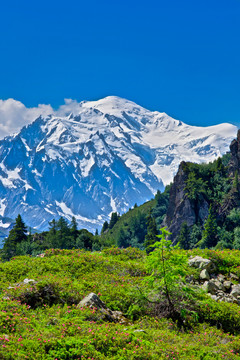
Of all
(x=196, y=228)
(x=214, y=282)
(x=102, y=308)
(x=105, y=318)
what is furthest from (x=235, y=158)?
(x=105, y=318)

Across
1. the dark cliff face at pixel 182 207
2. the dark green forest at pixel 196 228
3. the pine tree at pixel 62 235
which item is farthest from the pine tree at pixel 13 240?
the dark cliff face at pixel 182 207

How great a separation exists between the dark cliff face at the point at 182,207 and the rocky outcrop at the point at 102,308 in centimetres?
10721

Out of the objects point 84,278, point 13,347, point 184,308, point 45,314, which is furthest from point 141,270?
point 13,347

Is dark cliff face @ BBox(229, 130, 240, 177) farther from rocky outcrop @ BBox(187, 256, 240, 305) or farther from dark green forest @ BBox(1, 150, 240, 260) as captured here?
rocky outcrop @ BBox(187, 256, 240, 305)

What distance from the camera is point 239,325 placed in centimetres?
1216

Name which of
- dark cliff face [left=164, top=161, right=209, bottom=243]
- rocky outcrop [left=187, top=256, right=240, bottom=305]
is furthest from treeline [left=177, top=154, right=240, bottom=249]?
rocky outcrop [left=187, top=256, right=240, bottom=305]

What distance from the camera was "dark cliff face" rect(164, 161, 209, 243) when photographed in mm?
123438

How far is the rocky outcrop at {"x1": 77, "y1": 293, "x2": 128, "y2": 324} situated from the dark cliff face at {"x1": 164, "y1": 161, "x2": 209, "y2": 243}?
4221 inches

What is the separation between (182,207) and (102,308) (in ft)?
407

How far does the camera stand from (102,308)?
11.4m

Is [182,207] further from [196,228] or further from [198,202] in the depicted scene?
[196,228]

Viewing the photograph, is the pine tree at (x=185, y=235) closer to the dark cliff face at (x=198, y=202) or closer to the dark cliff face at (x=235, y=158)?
the dark cliff face at (x=198, y=202)

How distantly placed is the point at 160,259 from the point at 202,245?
99.2 m

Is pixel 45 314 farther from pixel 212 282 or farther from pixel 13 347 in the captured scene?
pixel 212 282
